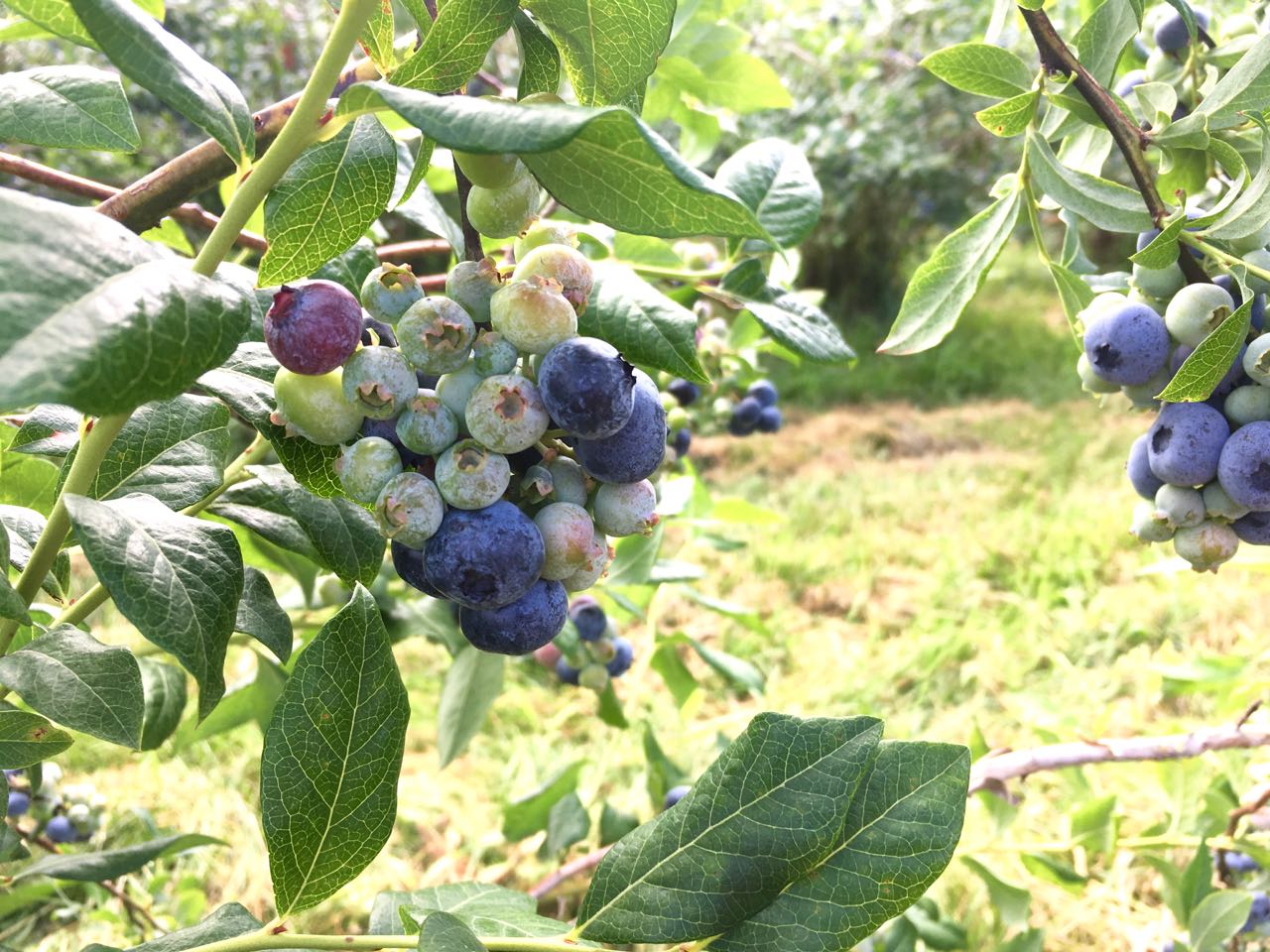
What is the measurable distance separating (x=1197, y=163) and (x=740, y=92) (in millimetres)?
585

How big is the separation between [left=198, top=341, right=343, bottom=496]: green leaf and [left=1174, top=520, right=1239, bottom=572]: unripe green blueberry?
57 cm

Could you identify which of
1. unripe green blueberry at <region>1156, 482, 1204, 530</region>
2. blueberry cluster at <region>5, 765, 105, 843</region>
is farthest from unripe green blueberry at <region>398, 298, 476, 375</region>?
blueberry cluster at <region>5, 765, 105, 843</region>

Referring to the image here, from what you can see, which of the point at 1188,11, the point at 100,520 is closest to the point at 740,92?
the point at 1188,11

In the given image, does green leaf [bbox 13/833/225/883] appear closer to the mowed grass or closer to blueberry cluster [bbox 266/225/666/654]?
the mowed grass

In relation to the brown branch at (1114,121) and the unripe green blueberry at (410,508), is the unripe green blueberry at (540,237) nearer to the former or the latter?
the unripe green blueberry at (410,508)

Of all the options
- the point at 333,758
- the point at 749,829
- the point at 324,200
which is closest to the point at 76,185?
the point at 324,200

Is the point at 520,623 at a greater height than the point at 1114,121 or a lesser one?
lesser

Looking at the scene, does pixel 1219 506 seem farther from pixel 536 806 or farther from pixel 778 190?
pixel 536 806

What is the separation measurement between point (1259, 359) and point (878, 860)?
0.39 metres

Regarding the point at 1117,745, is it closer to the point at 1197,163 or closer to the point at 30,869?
the point at 1197,163

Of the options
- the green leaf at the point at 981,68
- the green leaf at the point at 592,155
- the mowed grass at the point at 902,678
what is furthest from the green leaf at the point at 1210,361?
the mowed grass at the point at 902,678

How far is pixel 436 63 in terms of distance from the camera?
43 centimetres

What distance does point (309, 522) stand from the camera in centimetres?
60

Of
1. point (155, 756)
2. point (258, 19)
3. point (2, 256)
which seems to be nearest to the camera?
point (2, 256)
